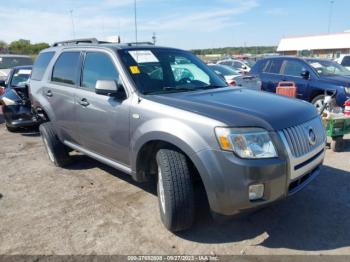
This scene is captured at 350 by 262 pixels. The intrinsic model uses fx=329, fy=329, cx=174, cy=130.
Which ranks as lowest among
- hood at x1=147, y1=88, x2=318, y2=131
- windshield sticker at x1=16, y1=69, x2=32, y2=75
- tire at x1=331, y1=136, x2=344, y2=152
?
tire at x1=331, y1=136, x2=344, y2=152

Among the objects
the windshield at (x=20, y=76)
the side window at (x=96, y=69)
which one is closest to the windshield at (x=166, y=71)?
the side window at (x=96, y=69)

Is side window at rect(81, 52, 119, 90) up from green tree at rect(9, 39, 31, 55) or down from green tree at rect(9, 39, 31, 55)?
down

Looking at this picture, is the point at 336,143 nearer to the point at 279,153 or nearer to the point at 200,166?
the point at 279,153

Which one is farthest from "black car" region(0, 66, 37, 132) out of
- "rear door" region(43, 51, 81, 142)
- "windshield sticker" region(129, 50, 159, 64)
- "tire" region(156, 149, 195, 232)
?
"tire" region(156, 149, 195, 232)

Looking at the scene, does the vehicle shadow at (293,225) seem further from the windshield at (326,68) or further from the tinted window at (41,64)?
the windshield at (326,68)

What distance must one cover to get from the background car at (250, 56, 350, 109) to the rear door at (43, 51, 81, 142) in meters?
6.24

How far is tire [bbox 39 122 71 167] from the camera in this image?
5133mm

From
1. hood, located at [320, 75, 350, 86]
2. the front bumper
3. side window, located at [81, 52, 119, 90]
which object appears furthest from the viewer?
hood, located at [320, 75, 350, 86]

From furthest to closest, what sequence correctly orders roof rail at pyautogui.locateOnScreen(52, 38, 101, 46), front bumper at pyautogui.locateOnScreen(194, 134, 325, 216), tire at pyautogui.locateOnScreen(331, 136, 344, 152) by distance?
1. tire at pyautogui.locateOnScreen(331, 136, 344, 152)
2. roof rail at pyautogui.locateOnScreen(52, 38, 101, 46)
3. front bumper at pyautogui.locateOnScreen(194, 134, 325, 216)

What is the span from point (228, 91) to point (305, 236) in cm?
177

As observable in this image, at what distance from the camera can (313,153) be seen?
125 inches

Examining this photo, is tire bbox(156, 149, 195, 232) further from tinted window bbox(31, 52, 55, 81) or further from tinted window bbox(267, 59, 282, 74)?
tinted window bbox(267, 59, 282, 74)

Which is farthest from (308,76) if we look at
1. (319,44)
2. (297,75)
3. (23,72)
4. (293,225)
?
(319,44)

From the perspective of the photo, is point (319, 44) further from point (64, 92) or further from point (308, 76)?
point (64, 92)
